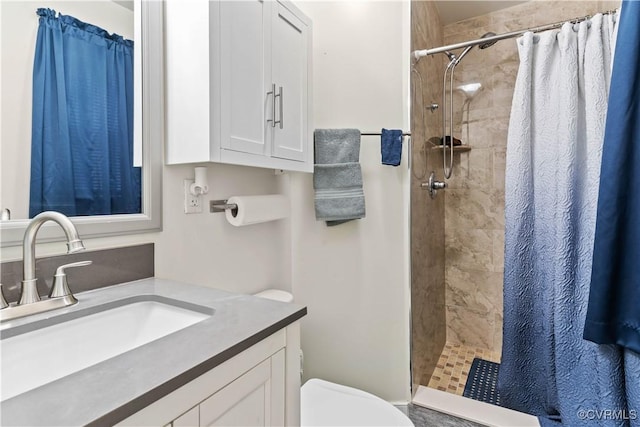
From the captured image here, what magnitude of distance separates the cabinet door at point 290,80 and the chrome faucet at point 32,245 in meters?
0.72

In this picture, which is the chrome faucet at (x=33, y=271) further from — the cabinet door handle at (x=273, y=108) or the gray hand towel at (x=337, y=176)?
the gray hand towel at (x=337, y=176)

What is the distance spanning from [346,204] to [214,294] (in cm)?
91

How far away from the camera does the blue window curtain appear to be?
33.7 inches

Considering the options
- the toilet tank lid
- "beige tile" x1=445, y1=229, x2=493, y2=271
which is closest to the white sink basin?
the toilet tank lid

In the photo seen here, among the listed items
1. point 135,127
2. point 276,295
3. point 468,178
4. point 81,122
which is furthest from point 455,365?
point 81,122

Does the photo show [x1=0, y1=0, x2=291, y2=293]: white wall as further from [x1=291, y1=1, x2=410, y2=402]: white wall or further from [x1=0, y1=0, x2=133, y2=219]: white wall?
[x1=291, y1=1, x2=410, y2=402]: white wall

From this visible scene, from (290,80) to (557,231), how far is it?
1382 mm

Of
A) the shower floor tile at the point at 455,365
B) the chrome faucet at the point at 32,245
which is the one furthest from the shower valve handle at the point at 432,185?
the chrome faucet at the point at 32,245

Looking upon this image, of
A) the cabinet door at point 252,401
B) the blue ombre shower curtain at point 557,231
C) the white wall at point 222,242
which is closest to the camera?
the cabinet door at point 252,401

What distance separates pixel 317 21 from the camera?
5.67ft

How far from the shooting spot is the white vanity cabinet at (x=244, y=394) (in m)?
0.51

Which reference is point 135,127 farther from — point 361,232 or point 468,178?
point 468,178

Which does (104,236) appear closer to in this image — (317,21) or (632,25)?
(317,21)

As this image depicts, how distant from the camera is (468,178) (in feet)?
8.21
